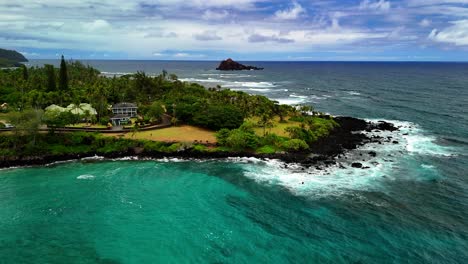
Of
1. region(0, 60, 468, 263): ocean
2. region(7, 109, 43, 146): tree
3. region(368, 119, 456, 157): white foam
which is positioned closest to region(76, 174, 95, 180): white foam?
region(0, 60, 468, 263): ocean

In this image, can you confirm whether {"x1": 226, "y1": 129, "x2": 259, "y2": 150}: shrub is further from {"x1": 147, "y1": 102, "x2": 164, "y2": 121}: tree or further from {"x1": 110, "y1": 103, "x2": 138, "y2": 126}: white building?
{"x1": 110, "y1": 103, "x2": 138, "y2": 126}: white building

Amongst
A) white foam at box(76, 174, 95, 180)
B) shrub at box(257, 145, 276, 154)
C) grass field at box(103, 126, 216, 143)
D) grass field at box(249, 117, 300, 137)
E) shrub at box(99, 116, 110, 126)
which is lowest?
white foam at box(76, 174, 95, 180)

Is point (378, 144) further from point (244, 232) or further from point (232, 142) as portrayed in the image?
point (244, 232)

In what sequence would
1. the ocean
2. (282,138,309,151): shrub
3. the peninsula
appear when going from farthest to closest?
(282,138,309,151): shrub, the peninsula, the ocean

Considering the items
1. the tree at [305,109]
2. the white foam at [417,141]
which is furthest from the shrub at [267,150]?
the tree at [305,109]

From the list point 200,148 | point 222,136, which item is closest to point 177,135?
point 200,148

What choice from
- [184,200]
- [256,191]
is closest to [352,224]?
[256,191]

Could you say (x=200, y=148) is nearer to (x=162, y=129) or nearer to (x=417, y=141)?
(x=162, y=129)
